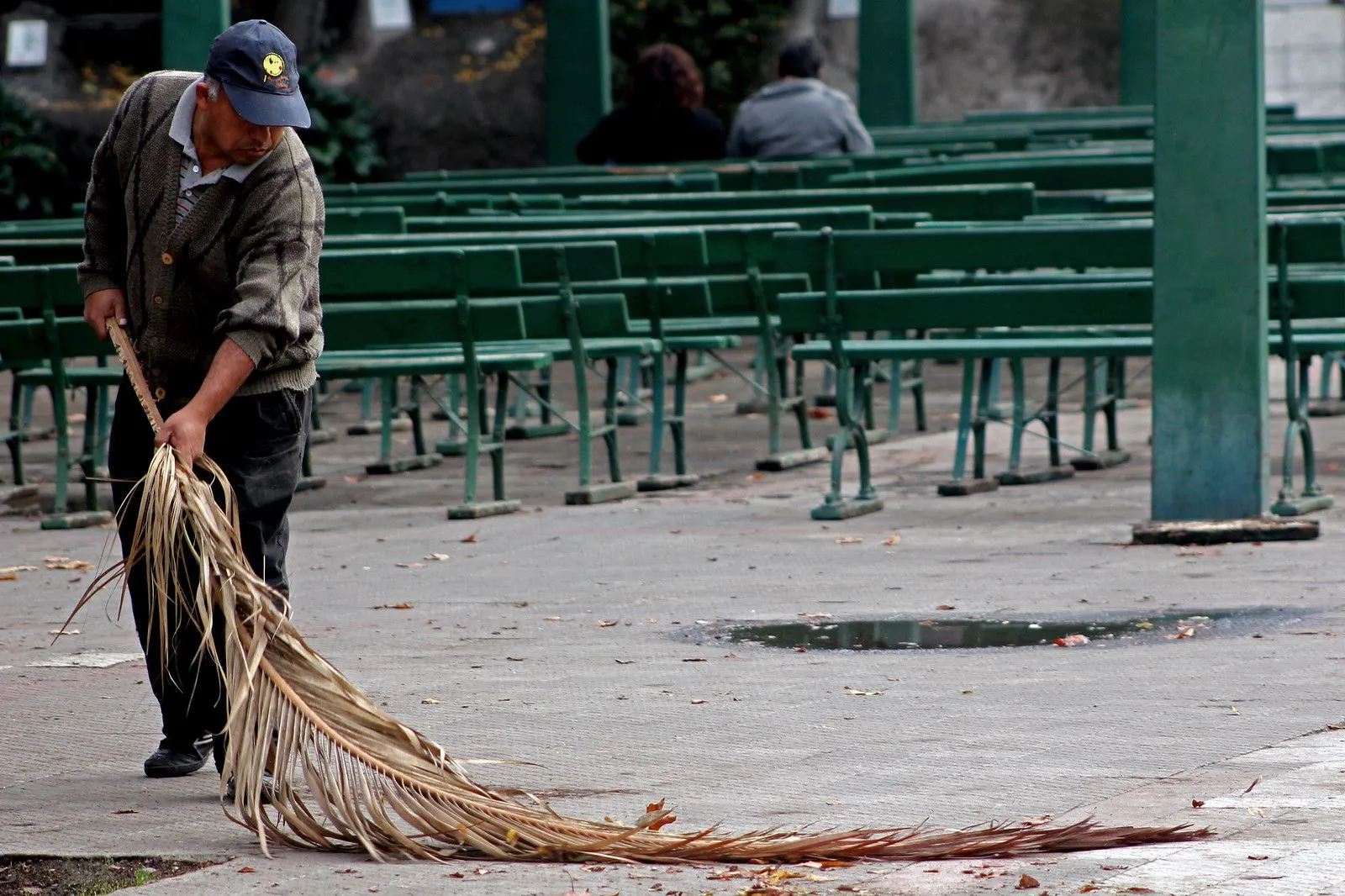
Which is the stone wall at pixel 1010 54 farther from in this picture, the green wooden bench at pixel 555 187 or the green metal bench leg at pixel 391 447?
the green metal bench leg at pixel 391 447

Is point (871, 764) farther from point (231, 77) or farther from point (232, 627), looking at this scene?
point (231, 77)

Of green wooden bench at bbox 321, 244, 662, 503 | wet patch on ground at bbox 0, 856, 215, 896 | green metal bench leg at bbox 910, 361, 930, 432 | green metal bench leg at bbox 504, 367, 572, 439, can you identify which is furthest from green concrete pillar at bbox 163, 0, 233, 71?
wet patch on ground at bbox 0, 856, 215, 896

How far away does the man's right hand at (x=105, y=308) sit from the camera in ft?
16.5

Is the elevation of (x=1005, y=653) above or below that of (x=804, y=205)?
below

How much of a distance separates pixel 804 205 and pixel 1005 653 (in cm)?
683

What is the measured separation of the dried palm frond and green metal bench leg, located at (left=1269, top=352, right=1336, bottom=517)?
4.49 m

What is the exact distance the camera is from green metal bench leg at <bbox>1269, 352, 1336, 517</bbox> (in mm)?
8617

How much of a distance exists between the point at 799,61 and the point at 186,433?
1220 cm

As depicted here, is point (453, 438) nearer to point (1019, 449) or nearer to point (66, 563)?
point (1019, 449)

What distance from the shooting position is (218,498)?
16.4 feet

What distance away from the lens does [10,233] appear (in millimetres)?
13602

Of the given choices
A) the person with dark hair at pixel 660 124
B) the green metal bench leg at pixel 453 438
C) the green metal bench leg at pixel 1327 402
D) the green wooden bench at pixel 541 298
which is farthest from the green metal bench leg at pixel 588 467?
the person with dark hair at pixel 660 124

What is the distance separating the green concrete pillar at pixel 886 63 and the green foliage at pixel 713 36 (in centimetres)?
310

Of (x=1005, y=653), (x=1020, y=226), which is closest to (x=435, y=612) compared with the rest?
(x=1005, y=653)
